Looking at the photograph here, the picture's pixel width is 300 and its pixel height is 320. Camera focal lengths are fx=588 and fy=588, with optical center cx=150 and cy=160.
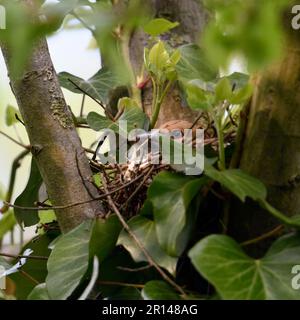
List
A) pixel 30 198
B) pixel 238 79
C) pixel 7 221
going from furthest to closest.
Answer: pixel 7 221 < pixel 30 198 < pixel 238 79

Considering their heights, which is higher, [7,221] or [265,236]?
[265,236]

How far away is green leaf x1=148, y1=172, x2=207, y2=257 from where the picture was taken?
704 mm

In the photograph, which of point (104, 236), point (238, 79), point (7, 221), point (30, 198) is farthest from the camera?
point (7, 221)

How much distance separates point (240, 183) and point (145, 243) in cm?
15

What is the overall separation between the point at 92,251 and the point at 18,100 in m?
0.27

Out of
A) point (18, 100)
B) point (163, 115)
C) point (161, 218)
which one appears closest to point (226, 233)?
point (161, 218)

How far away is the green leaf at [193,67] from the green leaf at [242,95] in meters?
0.20

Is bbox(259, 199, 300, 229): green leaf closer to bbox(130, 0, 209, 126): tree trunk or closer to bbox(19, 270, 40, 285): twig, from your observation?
bbox(19, 270, 40, 285): twig

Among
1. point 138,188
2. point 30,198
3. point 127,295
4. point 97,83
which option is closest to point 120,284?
point 127,295

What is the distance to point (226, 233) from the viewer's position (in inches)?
29.9

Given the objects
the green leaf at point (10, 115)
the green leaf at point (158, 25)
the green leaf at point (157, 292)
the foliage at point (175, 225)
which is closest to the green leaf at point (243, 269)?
the foliage at point (175, 225)

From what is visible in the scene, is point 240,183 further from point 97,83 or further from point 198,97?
point 97,83

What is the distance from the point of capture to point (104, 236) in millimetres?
784

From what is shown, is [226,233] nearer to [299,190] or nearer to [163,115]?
[299,190]
